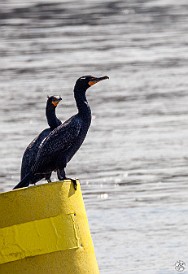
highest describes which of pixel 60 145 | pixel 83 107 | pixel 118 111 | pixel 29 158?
pixel 83 107

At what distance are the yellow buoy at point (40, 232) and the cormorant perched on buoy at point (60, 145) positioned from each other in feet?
3.28

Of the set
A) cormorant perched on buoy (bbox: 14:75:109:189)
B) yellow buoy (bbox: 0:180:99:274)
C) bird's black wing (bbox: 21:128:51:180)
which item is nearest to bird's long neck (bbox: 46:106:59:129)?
bird's black wing (bbox: 21:128:51:180)

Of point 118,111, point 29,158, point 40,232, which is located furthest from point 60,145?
point 118,111

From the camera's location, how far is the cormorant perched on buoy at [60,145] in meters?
8.07

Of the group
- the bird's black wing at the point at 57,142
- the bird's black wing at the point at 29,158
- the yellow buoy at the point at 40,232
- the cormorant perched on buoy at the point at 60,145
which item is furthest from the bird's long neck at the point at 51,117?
the yellow buoy at the point at 40,232

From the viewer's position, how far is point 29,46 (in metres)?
23.3

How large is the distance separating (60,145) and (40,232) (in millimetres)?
1399

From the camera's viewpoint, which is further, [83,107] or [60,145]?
[83,107]

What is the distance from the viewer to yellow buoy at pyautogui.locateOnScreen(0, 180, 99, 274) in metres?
6.85

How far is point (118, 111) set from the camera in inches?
633

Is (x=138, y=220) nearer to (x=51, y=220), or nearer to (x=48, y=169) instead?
(x=48, y=169)

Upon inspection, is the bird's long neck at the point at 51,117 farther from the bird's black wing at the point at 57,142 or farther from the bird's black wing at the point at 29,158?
the bird's black wing at the point at 57,142

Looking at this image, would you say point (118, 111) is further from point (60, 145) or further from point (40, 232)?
point (40, 232)

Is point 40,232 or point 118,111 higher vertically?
point 40,232
